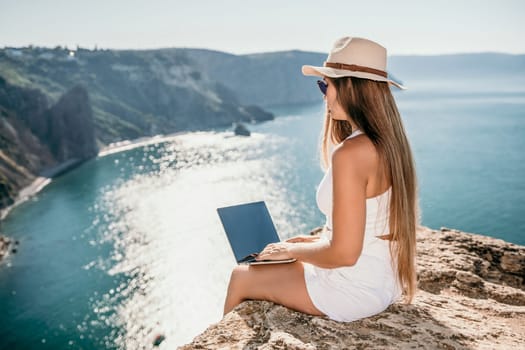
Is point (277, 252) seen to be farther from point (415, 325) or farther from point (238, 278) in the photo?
point (415, 325)

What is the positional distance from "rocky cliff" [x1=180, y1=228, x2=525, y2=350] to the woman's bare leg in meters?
0.11

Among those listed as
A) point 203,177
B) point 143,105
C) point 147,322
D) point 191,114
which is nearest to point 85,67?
point 143,105

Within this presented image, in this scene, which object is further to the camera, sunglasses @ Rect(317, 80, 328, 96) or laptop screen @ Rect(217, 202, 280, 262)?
laptop screen @ Rect(217, 202, 280, 262)

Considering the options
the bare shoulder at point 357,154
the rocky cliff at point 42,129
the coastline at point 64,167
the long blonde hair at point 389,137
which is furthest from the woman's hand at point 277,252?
the rocky cliff at point 42,129

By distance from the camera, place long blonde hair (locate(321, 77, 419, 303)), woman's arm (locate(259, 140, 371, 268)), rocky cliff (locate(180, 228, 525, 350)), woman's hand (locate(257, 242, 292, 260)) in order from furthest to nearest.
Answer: woman's hand (locate(257, 242, 292, 260)) → rocky cliff (locate(180, 228, 525, 350)) → long blonde hair (locate(321, 77, 419, 303)) → woman's arm (locate(259, 140, 371, 268))

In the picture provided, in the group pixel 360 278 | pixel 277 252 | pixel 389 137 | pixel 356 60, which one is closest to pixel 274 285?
pixel 277 252

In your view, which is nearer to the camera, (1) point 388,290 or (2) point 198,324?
(1) point 388,290

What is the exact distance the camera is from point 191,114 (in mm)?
166250

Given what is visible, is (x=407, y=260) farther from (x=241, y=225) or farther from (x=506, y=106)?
(x=506, y=106)

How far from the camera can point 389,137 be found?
9.82 ft

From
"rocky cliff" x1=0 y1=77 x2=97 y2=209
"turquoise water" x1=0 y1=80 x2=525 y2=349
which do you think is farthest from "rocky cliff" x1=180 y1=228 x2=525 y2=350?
"rocky cliff" x1=0 y1=77 x2=97 y2=209

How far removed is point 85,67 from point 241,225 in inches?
7420

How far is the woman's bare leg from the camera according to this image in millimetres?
3562

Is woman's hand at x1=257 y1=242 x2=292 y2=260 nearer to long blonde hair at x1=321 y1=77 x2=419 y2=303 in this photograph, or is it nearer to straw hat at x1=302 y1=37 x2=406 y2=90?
long blonde hair at x1=321 y1=77 x2=419 y2=303
